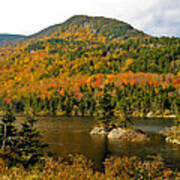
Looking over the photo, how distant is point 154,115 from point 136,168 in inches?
4877

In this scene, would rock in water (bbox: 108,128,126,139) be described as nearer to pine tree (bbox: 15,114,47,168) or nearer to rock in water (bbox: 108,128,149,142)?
rock in water (bbox: 108,128,149,142)

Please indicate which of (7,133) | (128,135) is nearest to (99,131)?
(128,135)

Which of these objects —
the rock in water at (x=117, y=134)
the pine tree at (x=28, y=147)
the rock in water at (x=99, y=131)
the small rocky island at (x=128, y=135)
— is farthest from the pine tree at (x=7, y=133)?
the rock in water at (x=99, y=131)

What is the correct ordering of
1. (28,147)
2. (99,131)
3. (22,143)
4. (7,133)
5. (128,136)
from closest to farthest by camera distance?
1. (28,147)
2. (22,143)
3. (7,133)
4. (128,136)
5. (99,131)

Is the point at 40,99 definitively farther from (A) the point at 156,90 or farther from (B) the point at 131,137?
(B) the point at 131,137

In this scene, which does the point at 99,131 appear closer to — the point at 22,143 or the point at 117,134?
the point at 117,134

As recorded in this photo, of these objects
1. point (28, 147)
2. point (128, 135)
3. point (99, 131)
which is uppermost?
point (28, 147)

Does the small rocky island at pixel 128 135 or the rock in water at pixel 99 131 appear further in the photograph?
the rock in water at pixel 99 131

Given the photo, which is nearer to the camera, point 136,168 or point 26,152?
point 136,168

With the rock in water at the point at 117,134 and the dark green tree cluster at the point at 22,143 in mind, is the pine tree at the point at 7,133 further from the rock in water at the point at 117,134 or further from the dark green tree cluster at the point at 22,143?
the rock in water at the point at 117,134

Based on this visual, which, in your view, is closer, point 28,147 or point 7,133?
point 28,147

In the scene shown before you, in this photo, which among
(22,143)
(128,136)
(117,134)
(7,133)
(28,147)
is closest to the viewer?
(28,147)

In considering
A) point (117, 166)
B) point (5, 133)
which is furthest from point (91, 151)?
point (117, 166)

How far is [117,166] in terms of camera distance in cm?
2188
